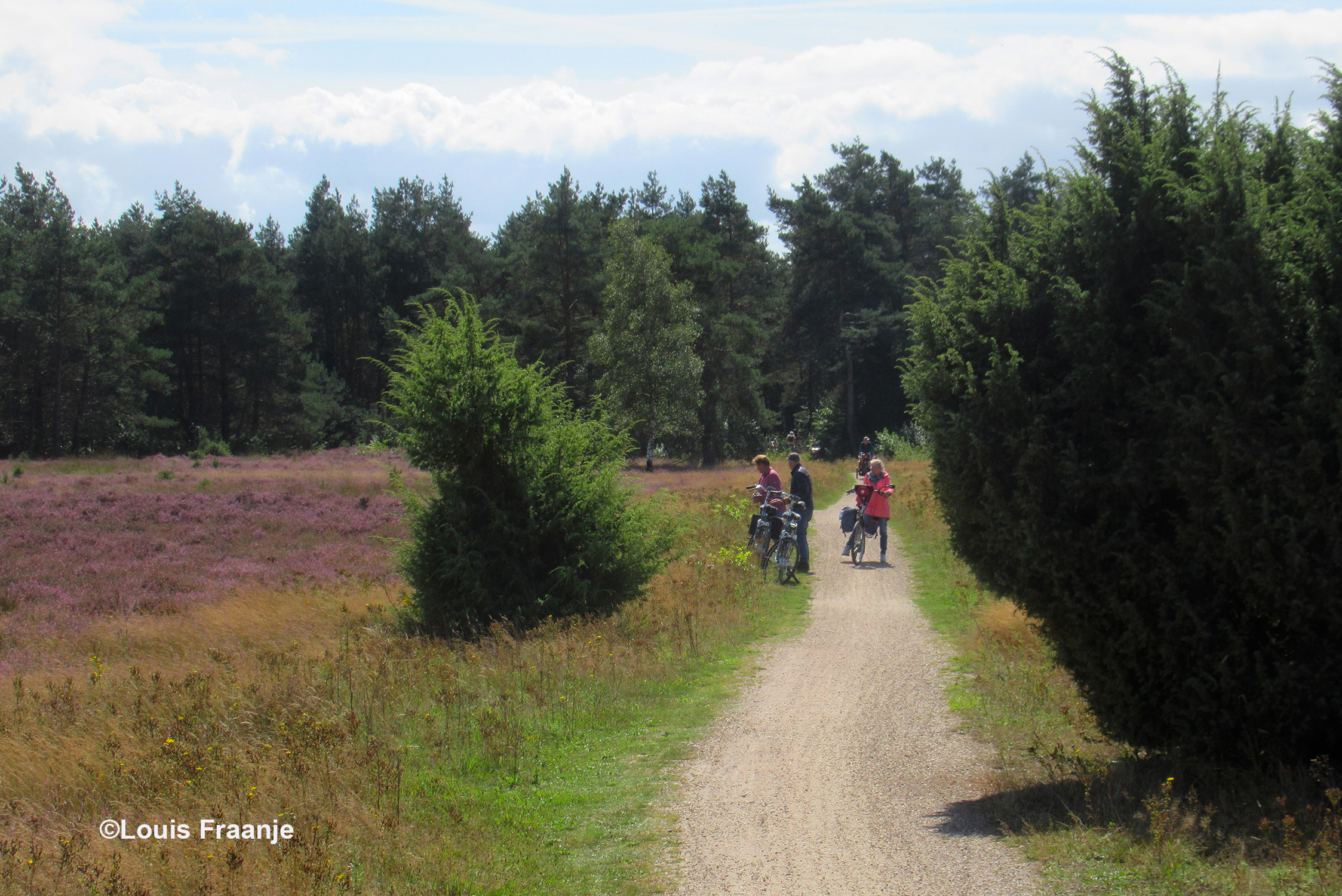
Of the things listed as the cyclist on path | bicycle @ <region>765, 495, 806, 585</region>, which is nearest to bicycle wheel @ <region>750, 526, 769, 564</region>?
bicycle @ <region>765, 495, 806, 585</region>

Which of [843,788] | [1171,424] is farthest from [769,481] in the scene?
[1171,424]

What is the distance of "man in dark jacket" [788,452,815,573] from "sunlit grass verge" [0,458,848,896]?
3.17 meters

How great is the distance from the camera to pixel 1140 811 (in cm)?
522

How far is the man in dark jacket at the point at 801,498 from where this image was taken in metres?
15.3

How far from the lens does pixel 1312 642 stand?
16.6ft

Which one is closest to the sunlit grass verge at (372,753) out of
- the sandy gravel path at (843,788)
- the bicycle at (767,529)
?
the sandy gravel path at (843,788)

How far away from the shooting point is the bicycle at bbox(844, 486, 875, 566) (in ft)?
53.2

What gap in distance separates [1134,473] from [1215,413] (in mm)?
529

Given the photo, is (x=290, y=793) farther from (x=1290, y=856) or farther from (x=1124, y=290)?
(x=1124, y=290)

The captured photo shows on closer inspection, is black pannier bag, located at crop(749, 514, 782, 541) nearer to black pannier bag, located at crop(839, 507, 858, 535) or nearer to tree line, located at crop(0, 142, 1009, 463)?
black pannier bag, located at crop(839, 507, 858, 535)

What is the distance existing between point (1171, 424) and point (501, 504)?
8.79 m

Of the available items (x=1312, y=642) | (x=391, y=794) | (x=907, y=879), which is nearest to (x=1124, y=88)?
(x=1312, y=642)

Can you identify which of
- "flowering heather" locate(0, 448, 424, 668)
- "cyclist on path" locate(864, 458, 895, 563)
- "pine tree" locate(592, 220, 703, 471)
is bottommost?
"flowering heather" locate(0, 448, 424, 668)

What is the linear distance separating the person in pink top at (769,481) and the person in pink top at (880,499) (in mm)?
1728
